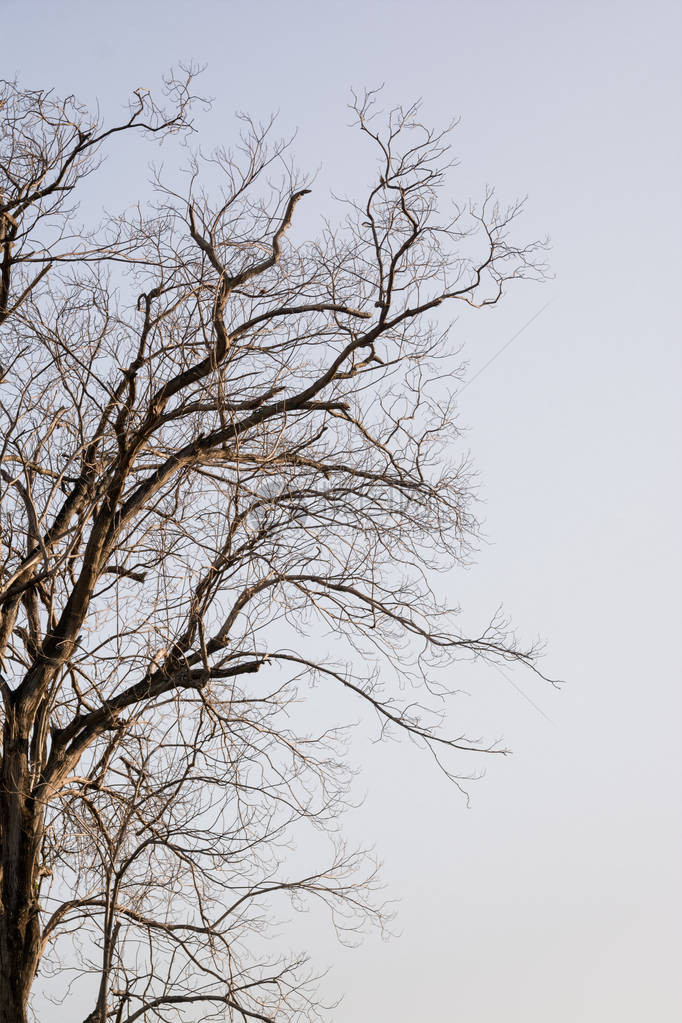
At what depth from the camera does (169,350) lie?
9.80 metres

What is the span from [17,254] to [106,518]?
2.28 metres

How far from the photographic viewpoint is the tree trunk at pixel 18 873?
8.84 m

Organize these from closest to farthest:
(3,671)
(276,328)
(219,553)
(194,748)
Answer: (194,748), (219,553), (3,671), (276,328)

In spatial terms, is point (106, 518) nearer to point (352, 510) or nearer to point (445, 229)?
point (352, 510)

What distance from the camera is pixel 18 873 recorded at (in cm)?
909

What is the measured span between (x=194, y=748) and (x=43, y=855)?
243 centimetres

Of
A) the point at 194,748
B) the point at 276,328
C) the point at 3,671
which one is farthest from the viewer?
the point at 276,328

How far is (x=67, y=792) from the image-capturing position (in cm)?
920

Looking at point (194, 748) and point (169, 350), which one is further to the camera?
point (169, 350)

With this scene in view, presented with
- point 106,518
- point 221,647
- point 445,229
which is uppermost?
point 445,229

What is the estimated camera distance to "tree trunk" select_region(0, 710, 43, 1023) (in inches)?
348

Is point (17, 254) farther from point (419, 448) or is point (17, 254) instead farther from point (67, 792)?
point (67, 792)

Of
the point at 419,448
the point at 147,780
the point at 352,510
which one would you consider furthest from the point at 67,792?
the point at 419,448

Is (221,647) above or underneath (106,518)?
underneath
